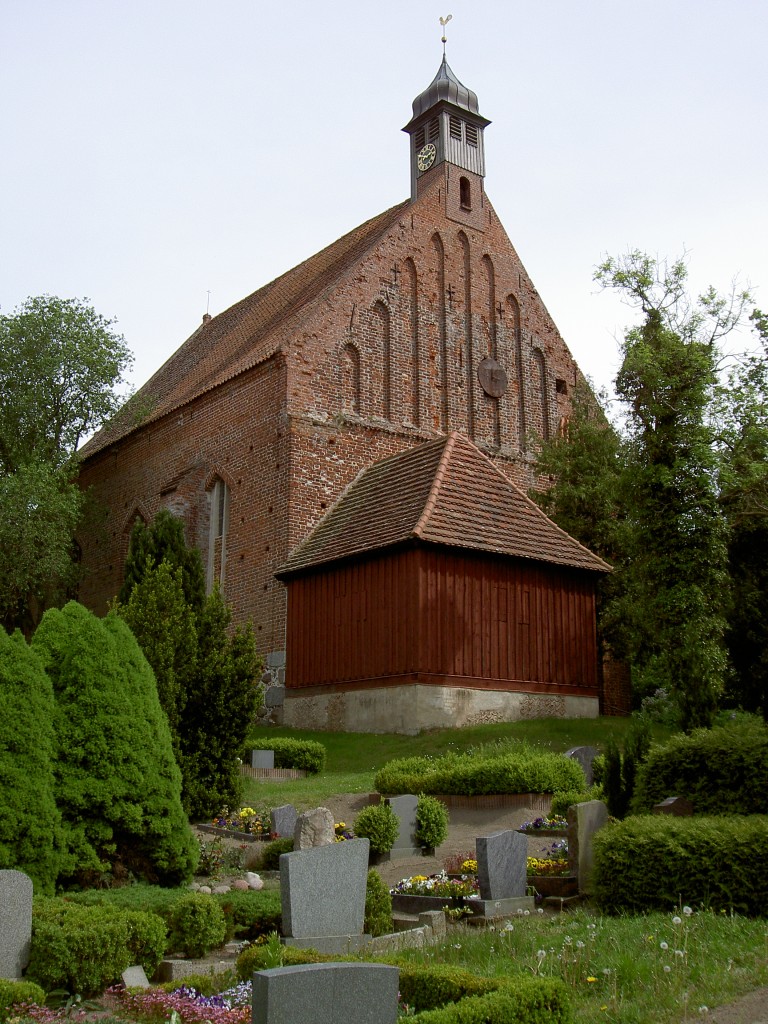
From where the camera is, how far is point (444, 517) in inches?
859

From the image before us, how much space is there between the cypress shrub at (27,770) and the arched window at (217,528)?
56.0ft

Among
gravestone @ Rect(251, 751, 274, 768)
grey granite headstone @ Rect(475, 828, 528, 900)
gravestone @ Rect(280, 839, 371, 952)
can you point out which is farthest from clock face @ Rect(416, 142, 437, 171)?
gravestone @ Rect(280, 839, 371, 952)

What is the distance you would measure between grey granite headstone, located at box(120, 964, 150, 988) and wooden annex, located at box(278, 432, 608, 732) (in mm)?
12350

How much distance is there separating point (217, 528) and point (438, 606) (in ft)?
29.2

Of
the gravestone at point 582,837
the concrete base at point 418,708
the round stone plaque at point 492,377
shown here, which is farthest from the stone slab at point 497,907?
the round stone plaque at point 492,377

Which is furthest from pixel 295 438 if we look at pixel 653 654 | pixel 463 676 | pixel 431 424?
pixel 653 654

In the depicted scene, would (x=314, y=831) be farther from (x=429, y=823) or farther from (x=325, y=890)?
(x=429, y=823)

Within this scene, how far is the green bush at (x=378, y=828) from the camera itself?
12961 mm

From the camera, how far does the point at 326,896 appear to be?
920 centimetres

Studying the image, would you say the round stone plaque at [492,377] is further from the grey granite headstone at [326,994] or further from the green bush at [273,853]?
the grey granite headstone at [326,994]

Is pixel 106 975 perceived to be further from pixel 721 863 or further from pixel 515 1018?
pixel 721 863

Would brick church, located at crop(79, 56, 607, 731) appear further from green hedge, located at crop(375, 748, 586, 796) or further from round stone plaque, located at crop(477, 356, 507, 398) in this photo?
green hedge, located at crop(375, 748, 586, 796)

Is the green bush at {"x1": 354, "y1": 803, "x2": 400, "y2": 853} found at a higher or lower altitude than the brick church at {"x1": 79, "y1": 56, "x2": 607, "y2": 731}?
lower

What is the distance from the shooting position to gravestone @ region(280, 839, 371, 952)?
29.4ft
